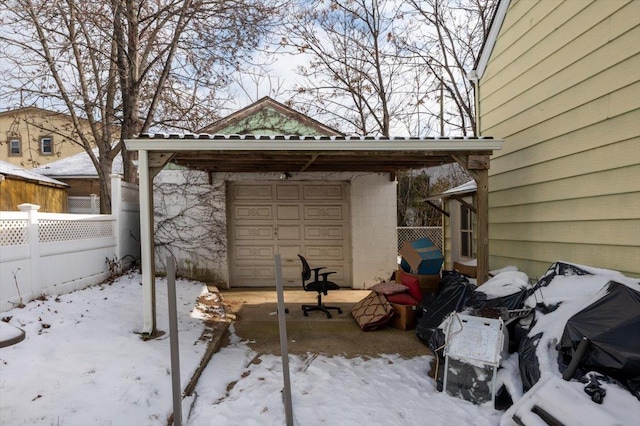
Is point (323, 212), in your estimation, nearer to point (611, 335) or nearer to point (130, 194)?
point (130, 194)

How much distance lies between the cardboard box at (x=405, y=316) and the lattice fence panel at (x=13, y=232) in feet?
16.0

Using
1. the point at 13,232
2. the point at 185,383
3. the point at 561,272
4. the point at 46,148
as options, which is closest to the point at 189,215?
the point at 13,232

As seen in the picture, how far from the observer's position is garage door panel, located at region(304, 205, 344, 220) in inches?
338

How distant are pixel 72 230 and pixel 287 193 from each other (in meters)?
4.07

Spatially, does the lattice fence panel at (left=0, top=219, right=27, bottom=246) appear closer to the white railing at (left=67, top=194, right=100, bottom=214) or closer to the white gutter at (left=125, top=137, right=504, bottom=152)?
the white gutter at (left=125, top=137, right=504, bottom=152)

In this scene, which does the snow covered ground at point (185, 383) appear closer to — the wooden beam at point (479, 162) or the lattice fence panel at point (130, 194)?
the wooden beam at point (479, 162)

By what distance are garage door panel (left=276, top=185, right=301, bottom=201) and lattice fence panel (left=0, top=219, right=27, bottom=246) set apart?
4.62m

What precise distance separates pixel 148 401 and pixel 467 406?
2.57m

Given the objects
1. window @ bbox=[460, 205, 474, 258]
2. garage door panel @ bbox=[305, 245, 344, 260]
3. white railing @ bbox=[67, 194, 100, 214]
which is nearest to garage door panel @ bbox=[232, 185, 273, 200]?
garage door panel @ bbox=[305, 245, 344, 260]

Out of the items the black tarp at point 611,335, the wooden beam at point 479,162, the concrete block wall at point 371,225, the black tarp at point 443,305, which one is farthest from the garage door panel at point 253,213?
the black tarp at point 611,335

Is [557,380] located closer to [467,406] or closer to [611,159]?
[467,406]

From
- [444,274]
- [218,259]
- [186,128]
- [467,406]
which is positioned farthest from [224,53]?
[467,406]

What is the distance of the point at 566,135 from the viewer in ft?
12.6

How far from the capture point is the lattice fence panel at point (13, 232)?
456cm
